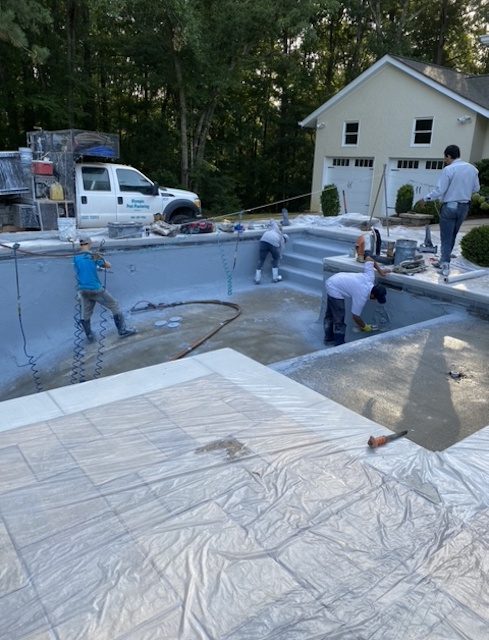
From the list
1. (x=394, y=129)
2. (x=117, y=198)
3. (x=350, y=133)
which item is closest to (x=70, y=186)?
(x=117, y=198)

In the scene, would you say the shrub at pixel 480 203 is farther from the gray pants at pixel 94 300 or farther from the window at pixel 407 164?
the gray pants at pixel 94 300

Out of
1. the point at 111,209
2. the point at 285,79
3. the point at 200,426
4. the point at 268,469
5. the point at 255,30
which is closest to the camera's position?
the point at 268,469

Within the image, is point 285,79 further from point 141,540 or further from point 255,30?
point 141,540

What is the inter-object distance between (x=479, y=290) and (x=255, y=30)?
45.4 ft

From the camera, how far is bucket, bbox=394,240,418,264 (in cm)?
727

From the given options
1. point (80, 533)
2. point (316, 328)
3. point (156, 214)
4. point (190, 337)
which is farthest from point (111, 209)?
point (80, 533)

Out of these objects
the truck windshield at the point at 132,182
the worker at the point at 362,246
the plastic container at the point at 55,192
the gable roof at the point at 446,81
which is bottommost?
the worker at the point at 362,246

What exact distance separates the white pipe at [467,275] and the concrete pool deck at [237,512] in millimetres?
3073

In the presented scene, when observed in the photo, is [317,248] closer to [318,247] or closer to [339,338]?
[318,247]

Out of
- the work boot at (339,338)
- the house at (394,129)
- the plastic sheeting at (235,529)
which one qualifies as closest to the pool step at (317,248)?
the work boot at (339,338)

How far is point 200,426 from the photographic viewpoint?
9.82 ft

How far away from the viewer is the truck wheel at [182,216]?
451 inches

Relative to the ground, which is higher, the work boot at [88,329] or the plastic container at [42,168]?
the plastic container at [42,168]

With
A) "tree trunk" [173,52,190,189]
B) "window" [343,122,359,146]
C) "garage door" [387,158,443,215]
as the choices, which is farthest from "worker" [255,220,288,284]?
"window" [343,122,359,146]
